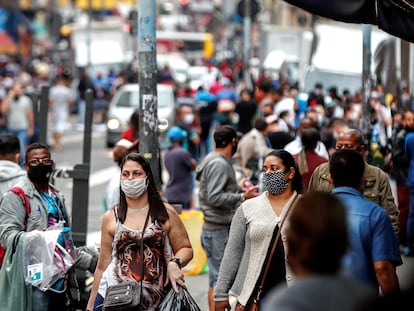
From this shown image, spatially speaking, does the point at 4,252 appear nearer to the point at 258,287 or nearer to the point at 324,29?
the point at 258,287

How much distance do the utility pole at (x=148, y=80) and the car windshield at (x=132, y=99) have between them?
748 inches

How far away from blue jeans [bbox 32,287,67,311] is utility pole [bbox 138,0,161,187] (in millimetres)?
2407

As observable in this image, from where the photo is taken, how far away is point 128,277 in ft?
22.4

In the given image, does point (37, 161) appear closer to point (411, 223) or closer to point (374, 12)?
point (374, 12)

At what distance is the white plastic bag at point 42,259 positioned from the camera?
7500mm

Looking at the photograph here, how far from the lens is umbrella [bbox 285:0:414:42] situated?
7574mm

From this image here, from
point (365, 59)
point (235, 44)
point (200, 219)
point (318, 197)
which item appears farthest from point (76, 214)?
point (235, 44)

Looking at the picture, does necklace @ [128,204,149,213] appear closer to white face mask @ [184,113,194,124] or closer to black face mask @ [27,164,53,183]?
black face mask @ [27,164,53,183]

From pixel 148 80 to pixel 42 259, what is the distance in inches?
112

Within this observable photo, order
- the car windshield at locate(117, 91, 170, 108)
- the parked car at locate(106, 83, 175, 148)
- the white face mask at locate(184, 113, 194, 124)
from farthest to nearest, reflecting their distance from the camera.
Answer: the car windshield at locate(117, 91, 170, 108), the parked car at locate(106, 83, 175, 148), the white face mask at locate(184, 113, 194, 124)

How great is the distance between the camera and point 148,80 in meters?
10.0

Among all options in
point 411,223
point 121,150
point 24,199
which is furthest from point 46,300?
point 411,223

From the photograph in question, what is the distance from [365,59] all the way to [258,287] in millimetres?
5507

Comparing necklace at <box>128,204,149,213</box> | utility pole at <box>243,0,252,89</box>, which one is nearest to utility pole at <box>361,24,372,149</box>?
necklace at <box>128,204,149,213</box>
